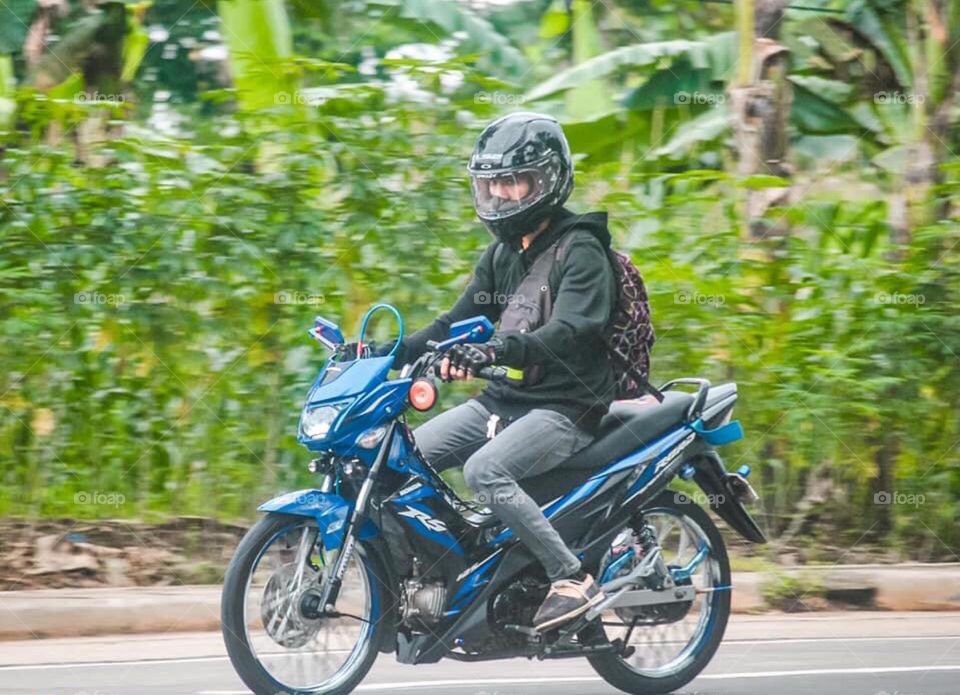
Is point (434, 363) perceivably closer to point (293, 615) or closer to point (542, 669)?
point (293, 615)

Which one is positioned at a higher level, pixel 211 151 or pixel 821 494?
pixel 211 151

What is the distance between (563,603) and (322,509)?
3.17 feet

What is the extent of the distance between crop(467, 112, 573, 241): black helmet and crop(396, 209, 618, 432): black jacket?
0.42 ft

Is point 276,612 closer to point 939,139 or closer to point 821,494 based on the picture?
point 821,494

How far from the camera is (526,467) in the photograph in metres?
5.70

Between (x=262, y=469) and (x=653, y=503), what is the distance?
282 centimetres

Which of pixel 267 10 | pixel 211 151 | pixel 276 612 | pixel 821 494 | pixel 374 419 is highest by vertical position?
pixel 267 10

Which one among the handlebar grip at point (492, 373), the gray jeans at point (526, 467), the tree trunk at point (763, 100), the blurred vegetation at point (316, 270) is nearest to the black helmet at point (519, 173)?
the handlebar grip at point (492, 373)

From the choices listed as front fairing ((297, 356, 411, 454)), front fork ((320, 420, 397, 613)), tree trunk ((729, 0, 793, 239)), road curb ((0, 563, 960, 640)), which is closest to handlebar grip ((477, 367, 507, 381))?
front fairing ((297, 356, 411, 454))

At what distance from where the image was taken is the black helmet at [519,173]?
5.79 m

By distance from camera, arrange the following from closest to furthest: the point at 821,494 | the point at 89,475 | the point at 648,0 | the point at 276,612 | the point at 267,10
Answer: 1. the point at 276,612
2. the point at 89,475
3. the point at 821,494
4. the point at 267,10
5. the point at 648,0

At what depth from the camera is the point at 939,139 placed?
33.0ft

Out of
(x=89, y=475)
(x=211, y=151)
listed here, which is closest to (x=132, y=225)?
(x=211, y=151)

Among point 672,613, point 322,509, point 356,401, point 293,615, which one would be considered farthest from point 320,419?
point 672,613
